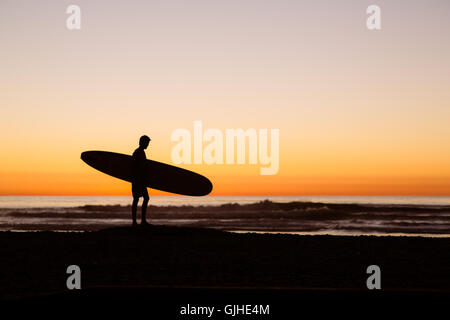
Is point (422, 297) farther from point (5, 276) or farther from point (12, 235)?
point (12, 235)

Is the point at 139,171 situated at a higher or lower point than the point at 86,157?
lower

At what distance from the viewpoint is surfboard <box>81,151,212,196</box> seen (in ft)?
39.3

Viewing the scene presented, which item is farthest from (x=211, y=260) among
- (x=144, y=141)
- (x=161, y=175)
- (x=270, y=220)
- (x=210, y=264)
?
(x=270, y=220)

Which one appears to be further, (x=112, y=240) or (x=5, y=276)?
(x=112, y=240)

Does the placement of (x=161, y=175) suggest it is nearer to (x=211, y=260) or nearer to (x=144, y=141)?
(x=144, y=141)

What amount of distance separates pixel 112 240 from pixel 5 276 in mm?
3418

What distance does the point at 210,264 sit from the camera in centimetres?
731

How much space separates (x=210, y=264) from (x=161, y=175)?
4990mm

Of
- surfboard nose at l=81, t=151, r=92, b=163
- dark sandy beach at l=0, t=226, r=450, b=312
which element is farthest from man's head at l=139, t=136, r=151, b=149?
surfboard nose at l=81, t=151, r=92, b=163

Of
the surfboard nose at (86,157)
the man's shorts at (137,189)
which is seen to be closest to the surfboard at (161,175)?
the surfboard nose at (86,157)

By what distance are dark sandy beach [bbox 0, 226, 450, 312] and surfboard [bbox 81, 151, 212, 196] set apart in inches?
58.3

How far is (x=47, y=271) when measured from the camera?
673cm
